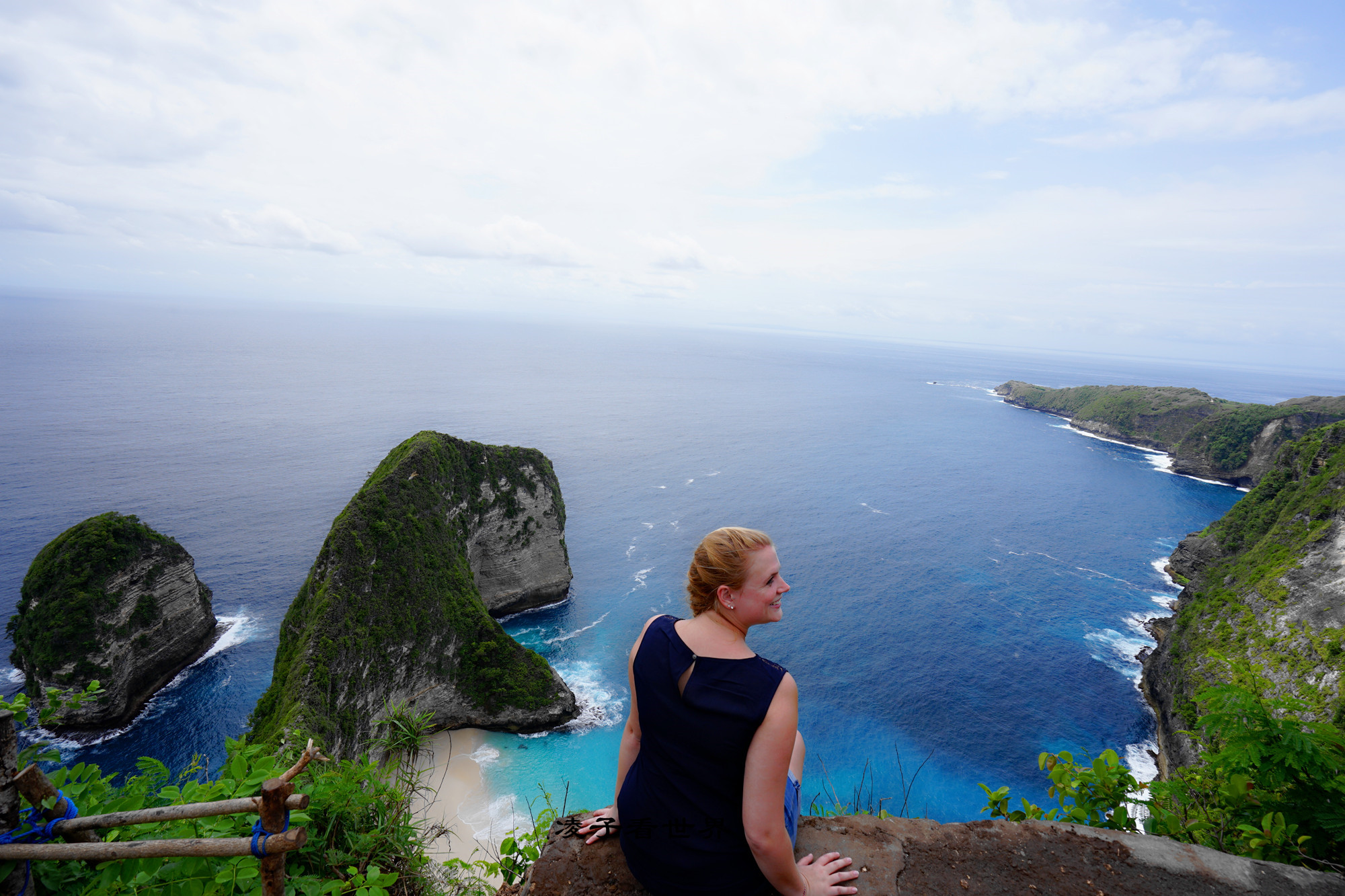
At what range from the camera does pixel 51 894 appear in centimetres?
358

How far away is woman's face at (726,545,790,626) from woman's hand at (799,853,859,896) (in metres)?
1.71

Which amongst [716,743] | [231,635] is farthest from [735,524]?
[716,743]

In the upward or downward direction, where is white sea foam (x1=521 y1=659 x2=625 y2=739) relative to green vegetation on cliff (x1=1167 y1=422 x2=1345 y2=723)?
downward

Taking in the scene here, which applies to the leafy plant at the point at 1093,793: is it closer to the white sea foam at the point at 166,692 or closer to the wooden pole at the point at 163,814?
the wooden pole at the point at 163,814

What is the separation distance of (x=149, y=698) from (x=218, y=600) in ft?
28.8

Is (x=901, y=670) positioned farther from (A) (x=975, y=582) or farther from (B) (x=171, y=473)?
(B) (x=171, y=473)

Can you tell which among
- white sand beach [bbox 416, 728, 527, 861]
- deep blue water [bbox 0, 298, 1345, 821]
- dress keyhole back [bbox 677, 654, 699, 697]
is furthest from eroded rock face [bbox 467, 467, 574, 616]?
dress keyhole back [bbox 677, 654, 699, 697]

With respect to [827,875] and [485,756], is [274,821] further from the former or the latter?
[485,756]

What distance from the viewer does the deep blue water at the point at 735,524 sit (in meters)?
32.1

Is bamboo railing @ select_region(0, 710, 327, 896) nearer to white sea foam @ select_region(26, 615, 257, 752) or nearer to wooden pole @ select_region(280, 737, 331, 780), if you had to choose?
wooden pole @ select_region(280, 737, 331, 780)

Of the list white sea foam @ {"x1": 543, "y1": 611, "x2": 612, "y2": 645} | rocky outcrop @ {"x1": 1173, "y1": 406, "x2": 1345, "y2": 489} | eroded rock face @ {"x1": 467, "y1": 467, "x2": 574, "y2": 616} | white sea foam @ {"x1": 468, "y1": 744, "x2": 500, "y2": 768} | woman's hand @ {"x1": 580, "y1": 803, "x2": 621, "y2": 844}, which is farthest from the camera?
rocky outcrop @ {"x1": 1173, "y1": 406, "x2": 1345, "y2": 489}

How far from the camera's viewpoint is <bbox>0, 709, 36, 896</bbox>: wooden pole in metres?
3.31

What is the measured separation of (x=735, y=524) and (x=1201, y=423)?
8475 cm

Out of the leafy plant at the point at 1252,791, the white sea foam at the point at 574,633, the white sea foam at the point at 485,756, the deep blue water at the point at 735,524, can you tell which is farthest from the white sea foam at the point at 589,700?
the leafy plant at the point at 1252,791
